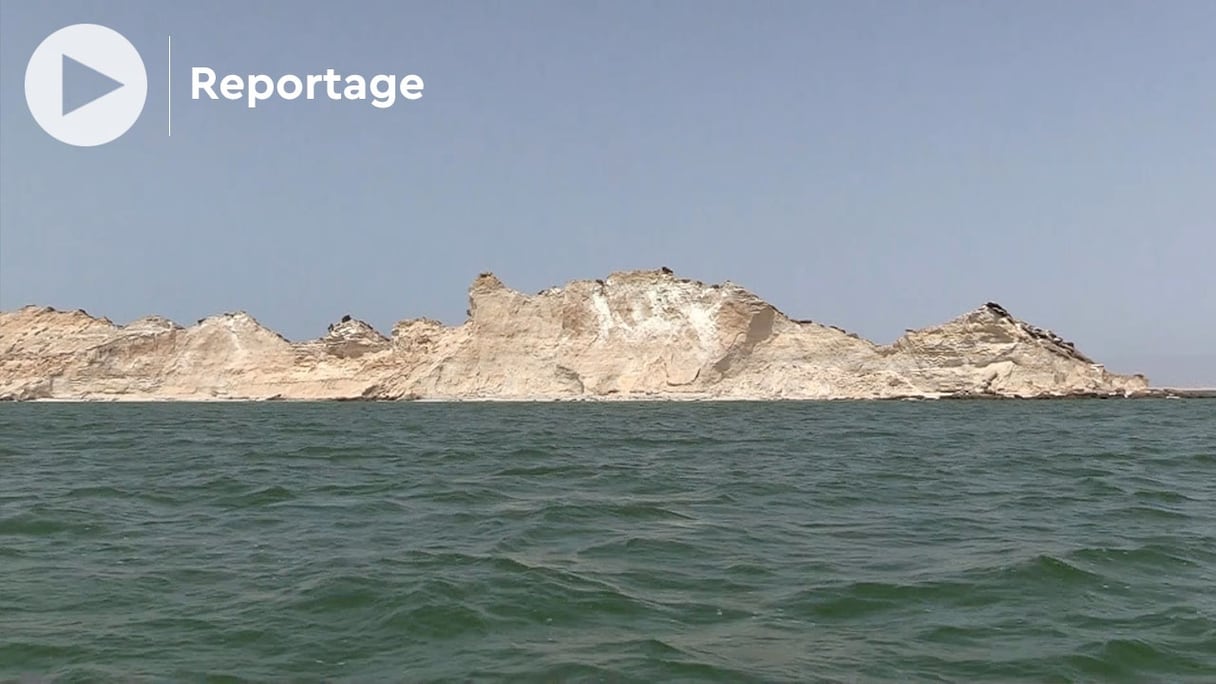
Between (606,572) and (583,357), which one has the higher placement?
(583,357)

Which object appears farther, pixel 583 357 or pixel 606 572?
pixel 583 357

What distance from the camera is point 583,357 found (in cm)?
5362

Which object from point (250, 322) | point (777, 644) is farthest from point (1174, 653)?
point (250, 322)

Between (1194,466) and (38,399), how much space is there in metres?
Result: 61.9

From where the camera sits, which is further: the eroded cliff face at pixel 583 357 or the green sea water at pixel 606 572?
the eroded cliff face at pixel 583 357

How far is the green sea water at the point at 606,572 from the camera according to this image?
15.9 ft

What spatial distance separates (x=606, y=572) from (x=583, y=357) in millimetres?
46864

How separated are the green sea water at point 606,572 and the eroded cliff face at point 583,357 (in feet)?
125

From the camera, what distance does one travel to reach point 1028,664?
4797mm

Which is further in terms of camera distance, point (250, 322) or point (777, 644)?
point (250, 322)

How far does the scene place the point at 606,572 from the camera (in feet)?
22.3

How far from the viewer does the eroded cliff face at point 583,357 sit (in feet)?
168

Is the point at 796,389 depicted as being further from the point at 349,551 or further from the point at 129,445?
the point at 349,551

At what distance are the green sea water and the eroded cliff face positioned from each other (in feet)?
125
